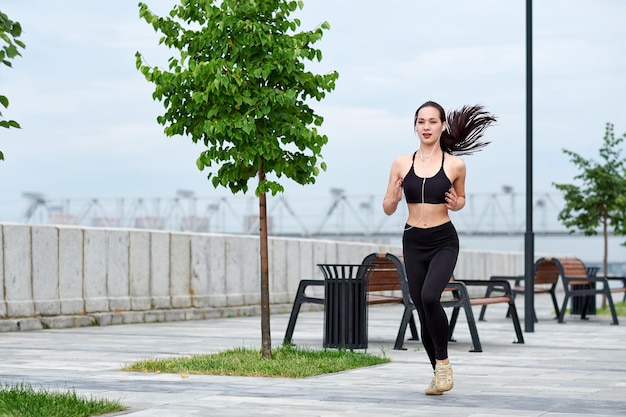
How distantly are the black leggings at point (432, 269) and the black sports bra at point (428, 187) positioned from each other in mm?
200

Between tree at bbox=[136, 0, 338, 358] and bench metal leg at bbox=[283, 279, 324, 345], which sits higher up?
tree at bbox=[136, 0, 338, 358]

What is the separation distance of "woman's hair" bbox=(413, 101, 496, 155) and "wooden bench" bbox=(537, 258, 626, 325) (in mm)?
9077

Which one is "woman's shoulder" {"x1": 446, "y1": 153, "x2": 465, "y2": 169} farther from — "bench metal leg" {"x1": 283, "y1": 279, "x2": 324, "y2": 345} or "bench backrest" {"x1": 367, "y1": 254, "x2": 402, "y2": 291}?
"bench backrest" {"x1": 367, "y1": 254, "x2": 402, "y2": 291}

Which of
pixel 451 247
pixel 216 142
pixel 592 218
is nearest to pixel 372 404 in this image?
pixel 451 247

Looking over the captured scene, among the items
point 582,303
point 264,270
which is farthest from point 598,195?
point 264,270

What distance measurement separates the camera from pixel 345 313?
11.6 meters

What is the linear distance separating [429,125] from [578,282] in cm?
1126

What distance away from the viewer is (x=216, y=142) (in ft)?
33.0

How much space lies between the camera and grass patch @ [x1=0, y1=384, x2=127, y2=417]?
6.71m

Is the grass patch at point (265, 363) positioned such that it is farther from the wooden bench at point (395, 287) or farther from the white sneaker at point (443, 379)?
the white sneaker at point (443, 379)

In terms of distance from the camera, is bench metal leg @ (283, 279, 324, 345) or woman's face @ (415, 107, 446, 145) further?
bench metal leg @ (283, 279, 324, 345)

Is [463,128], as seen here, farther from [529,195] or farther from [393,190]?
[529,195]

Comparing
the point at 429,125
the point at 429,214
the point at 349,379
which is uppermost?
the point at 429,125

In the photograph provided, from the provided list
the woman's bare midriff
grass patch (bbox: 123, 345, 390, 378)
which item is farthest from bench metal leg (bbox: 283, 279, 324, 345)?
the woman's bare midriff
